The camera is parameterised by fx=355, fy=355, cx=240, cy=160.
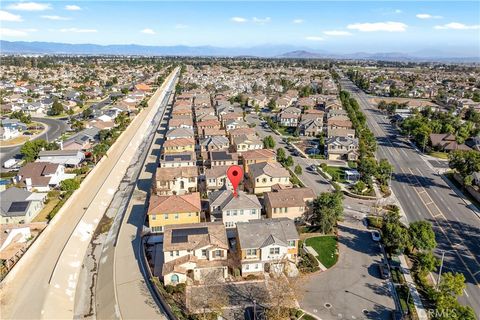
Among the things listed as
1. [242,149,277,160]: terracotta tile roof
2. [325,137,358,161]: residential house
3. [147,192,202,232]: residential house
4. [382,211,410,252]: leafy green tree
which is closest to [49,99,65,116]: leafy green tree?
[242,149,277,160]: terracotta tile roof

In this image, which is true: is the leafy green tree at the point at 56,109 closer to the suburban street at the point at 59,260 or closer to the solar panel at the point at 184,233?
the suburban street at the point at 59,260

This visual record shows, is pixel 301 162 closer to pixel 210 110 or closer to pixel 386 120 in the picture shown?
pixel 210 110

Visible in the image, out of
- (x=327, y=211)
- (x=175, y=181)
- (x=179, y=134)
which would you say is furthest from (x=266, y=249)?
(x=179, y=134)

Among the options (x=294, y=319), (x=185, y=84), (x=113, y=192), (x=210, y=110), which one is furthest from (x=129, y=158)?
(x=185, y=84)

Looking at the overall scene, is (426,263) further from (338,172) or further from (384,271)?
(338,172)

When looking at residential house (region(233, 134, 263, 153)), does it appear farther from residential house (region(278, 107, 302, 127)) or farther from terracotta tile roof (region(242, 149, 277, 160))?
residential house (region(278, 107, 302, 127))
